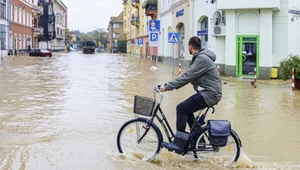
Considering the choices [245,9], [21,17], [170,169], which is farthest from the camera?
[21,17]

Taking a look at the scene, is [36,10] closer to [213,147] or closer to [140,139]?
[140,139]

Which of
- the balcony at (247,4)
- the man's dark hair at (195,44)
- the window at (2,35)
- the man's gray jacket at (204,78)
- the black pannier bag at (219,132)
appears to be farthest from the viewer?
the window at (2,35)

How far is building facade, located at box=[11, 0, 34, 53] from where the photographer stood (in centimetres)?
5917

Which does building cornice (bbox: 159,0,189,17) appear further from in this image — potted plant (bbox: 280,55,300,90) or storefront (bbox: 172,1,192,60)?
potted plant (bbox: 280,55,300,90)

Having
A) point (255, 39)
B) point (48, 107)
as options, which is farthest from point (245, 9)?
point (48, 107)

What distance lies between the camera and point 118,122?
29.9ft

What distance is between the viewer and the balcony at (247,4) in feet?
68.7

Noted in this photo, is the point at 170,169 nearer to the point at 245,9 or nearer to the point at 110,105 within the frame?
the point at 110,105

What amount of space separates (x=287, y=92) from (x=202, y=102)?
35.2ft

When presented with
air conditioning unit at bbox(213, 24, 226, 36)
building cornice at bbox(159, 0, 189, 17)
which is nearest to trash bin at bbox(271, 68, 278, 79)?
air conditioning unit at bbox(213, 24, 226, 36)

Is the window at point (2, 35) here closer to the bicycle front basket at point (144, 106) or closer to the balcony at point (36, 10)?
the balcony at point (36, 10)

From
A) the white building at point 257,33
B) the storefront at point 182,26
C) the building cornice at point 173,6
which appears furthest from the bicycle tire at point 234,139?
the building cornice at point 173,6

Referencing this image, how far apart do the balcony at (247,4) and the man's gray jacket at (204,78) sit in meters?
16.5

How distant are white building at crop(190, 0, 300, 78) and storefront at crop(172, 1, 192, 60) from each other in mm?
6797
